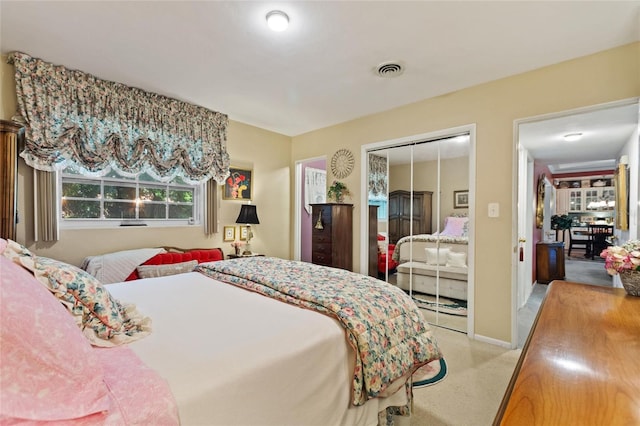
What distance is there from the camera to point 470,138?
3084mm

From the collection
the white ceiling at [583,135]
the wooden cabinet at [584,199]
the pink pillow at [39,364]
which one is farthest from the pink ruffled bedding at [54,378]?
the wooden cabinet at [584,199]

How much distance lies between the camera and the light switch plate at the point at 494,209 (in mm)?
2893

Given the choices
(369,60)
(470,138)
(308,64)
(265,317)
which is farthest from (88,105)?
(470,138)

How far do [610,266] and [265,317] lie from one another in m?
1.87

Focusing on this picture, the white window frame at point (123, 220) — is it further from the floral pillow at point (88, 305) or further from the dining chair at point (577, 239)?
the dining chair at point (577, 239)

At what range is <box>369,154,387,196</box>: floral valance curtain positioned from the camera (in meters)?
3.89

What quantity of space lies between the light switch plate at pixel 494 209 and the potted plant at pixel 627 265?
126cm

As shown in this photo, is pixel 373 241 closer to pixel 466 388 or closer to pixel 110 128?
pixel 466 388

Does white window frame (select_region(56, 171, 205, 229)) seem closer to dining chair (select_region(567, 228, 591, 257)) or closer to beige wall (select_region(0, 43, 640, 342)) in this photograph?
beige wall (select_region(0, 43, 640, 342))

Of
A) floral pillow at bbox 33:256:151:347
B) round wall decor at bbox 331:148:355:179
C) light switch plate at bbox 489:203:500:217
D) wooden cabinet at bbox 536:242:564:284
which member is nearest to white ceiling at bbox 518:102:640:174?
light switch plate at bbox 489:203:500:217

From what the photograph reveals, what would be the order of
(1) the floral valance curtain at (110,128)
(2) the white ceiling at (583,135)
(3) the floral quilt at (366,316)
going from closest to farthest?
(3) the floral quilt at (366,316)
(1) the floral valance curtain at (110,128)
(2) the white ceiling at (583,135)

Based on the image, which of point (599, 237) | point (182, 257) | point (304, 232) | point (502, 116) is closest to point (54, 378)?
point (182, 257)

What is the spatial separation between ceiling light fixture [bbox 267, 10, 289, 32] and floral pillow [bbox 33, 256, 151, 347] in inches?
74.2

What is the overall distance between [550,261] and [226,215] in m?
5.76
